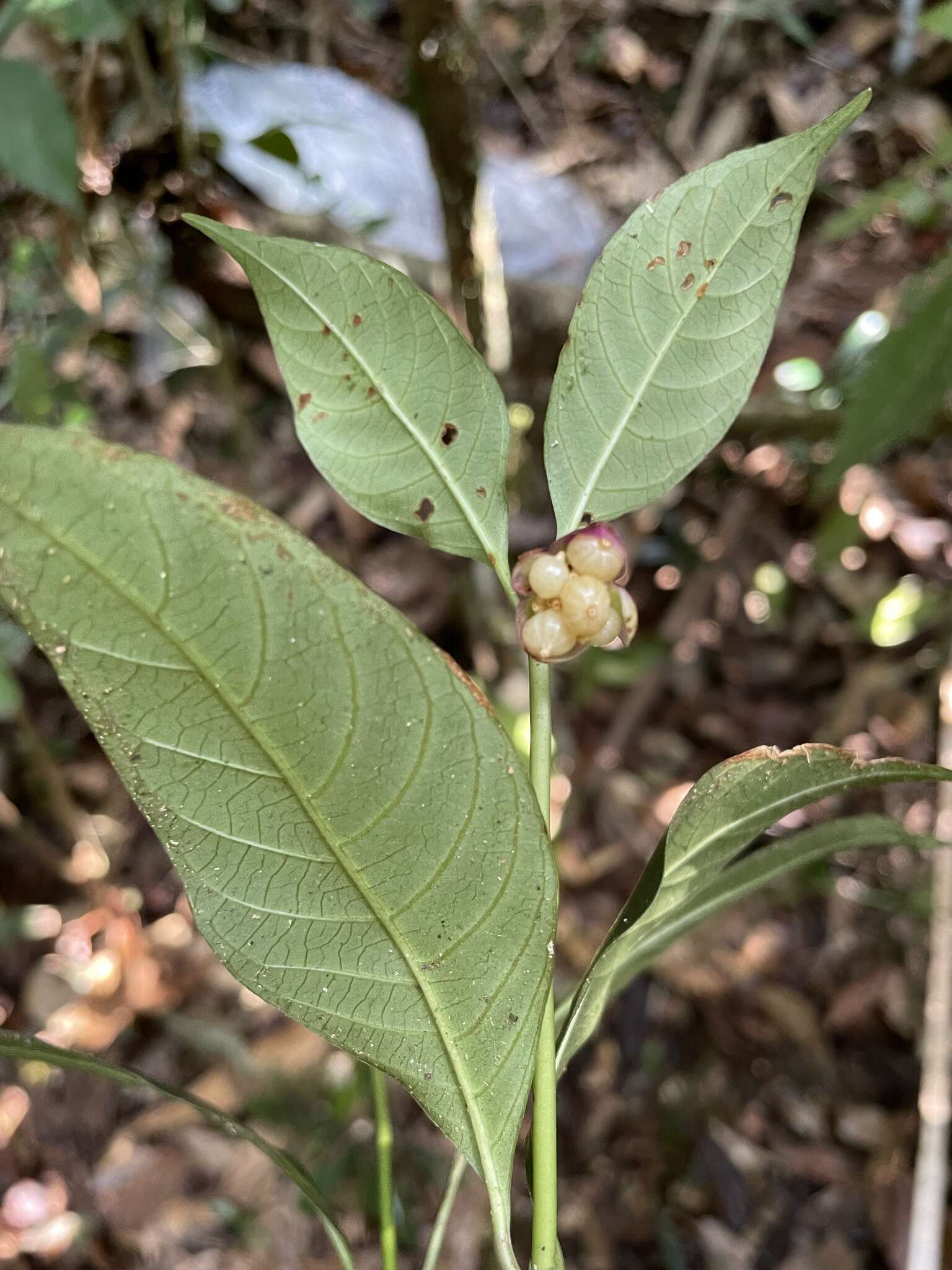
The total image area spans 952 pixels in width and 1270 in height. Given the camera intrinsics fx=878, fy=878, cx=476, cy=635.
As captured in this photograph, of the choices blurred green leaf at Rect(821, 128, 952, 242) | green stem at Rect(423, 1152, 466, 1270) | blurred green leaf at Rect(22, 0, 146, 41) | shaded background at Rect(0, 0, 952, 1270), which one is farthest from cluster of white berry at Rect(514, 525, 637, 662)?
blurred green leaf at Rect(821, 128, 952, 242)

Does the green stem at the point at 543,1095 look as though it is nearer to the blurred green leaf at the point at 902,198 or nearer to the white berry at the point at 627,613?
the white berry at the point at 627,613

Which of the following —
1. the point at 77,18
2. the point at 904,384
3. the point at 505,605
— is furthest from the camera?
the point at 505,605

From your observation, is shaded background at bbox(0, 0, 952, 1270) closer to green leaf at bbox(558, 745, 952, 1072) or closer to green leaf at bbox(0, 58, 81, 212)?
green leaf at bbox(0, 58, 81, 212)

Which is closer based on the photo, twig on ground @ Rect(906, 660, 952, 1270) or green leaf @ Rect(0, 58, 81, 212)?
green leaf @ Rect(0, 58, 81, 212)

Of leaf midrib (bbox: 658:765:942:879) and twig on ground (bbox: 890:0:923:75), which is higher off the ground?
twig on ground (bbox: 890:0:923:75)

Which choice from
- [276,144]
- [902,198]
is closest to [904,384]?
[902,198]

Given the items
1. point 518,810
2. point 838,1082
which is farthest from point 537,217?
point 518,810

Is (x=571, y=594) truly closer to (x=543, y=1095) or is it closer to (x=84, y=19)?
(x=543, y=1095)

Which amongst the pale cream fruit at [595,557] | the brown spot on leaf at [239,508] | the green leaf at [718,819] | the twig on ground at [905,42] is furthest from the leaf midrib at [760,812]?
the twig on ground at [905,42]
